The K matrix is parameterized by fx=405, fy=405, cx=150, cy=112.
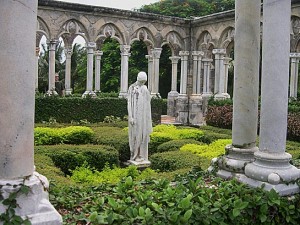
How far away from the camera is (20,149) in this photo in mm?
3076

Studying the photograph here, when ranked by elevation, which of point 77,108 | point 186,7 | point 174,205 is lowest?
point 174,205

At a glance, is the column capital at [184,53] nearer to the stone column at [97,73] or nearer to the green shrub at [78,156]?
the stone column at [97,73]

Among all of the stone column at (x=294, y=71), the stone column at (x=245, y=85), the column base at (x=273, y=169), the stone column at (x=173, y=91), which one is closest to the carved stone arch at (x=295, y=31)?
the stone column at (x=294, y=71)

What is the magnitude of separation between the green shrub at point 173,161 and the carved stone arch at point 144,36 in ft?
38.2

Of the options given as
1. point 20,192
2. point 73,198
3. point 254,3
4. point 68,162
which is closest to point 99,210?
point 73,198

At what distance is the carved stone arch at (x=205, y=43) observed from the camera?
2031 centimetres

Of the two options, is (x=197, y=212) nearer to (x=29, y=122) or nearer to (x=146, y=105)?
(x=29, y=122)

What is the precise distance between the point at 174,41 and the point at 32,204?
1821 cm

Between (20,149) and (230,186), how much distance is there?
6.81 feet

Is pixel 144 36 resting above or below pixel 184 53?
above

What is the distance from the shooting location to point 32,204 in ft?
9.92

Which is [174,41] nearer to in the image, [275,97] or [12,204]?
[275,97]

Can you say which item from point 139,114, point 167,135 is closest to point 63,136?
point 167,135

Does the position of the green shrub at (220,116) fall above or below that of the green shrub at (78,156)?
above
